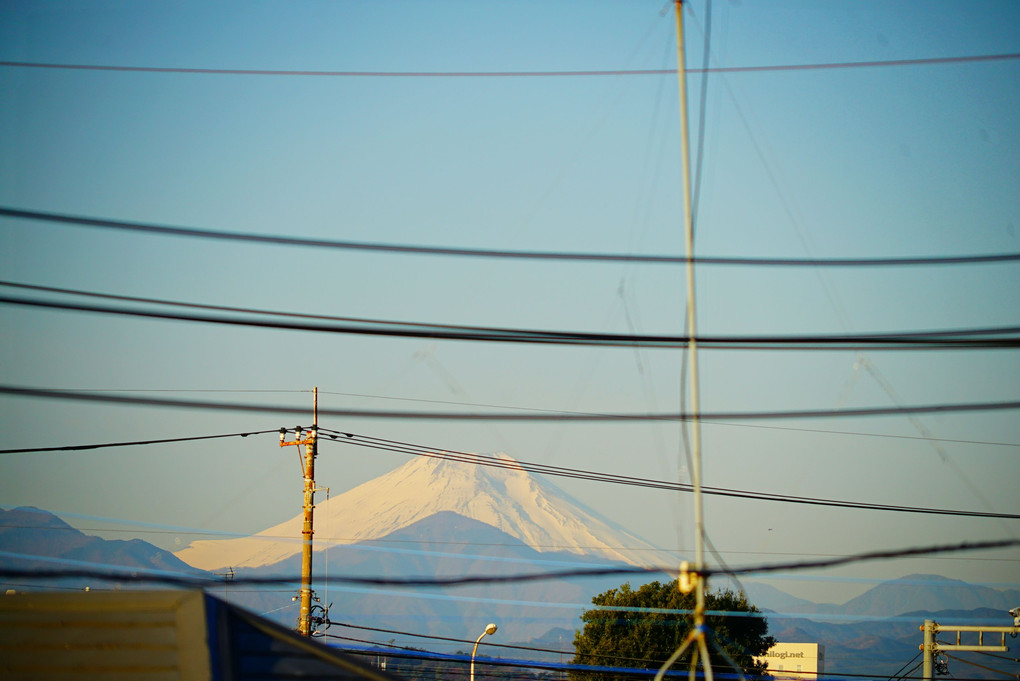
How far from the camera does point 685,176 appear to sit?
1327cm

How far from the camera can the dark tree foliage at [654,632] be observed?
52.9m

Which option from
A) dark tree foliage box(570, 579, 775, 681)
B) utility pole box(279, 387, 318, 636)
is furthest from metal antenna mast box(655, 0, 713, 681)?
dark tree foliage box(570, 579, 775, 681)

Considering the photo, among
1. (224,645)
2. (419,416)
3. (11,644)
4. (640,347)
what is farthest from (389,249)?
(11,644)

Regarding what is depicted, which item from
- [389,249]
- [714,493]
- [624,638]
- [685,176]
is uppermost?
[685,176]

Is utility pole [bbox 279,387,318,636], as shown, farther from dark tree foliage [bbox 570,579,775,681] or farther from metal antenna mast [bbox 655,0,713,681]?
dark tree foliage [bbox 570,579,775,681]

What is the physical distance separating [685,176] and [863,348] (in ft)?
11.6

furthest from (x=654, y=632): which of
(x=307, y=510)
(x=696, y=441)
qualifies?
(x=696, y=441)

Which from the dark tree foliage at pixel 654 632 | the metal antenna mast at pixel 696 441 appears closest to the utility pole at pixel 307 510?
the metal antenna mast at pixel 696 441

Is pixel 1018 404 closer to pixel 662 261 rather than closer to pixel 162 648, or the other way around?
pixel 662 261

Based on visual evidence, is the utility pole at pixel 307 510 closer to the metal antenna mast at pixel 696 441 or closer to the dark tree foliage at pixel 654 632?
the metal antenna mast at pixel 696 441

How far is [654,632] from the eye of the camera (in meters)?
54.1

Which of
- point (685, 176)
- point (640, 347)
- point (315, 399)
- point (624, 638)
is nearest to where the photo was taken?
point (640, 347)

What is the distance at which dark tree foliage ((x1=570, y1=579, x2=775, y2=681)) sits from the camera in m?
52.9

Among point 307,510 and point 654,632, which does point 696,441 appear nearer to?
point 307,510
